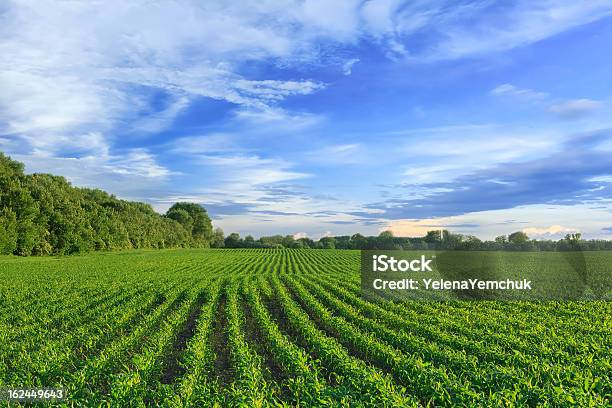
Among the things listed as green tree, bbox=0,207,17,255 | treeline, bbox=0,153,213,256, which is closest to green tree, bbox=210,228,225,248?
treeline, bbox=0,153,213,256

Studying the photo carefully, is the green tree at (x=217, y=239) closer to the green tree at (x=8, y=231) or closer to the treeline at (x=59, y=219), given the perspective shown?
the treeline at (x=59, y=219)

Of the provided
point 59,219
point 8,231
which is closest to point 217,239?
point 59,219

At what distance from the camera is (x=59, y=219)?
2795 inches

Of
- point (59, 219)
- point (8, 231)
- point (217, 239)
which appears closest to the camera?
point (8, 231)

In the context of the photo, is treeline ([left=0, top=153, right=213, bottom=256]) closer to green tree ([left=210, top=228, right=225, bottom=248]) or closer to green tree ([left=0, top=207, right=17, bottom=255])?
green tree ([left=0, top=207, right=17, bottom=255])

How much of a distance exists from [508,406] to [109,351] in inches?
416

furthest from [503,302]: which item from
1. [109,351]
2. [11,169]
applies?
[11,169]

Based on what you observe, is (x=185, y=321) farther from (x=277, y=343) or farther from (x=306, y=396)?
(x=306, y=396)

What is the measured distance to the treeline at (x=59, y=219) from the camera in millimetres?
62875

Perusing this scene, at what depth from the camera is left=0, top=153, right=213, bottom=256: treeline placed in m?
62.9

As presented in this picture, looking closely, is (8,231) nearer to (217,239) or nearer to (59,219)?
(59,219)

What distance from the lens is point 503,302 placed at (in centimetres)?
2291

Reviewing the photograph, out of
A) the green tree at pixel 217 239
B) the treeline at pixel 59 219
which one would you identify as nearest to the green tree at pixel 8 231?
the treeline at pixel 59 219

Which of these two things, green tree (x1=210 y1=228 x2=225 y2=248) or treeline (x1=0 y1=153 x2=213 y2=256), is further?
green tree (x1=210 y1=228 x2=225 y2=248)
